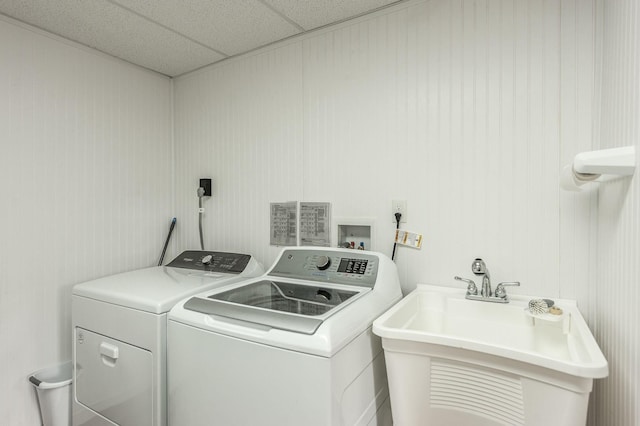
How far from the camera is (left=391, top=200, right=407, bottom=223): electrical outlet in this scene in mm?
1760

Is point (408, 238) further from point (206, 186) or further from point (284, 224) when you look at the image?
point (206, 186)

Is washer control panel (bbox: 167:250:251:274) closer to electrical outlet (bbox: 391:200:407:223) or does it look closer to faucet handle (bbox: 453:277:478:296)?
electrical outlet (bbox: 391:200:407:223)

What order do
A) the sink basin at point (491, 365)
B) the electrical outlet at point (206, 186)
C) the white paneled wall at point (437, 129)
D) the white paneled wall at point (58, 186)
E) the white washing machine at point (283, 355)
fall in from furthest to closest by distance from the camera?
the electrical outlet at point (206, 186) < the white paneled wall at point (58, 186) < the white paneled wall at point (437, 129) < the white washing machine at point (283, 355) < the sink basin at point (491, 365)

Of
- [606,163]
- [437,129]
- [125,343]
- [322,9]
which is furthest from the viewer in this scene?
[322,9]

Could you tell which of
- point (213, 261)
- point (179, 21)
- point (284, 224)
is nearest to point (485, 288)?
point (284, 224)

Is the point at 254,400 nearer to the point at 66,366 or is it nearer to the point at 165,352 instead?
the point at 165,352

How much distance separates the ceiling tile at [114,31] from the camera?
174cm

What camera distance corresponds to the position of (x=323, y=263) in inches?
69.0

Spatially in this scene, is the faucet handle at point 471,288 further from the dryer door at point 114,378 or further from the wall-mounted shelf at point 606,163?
the dryer door at point 114,378

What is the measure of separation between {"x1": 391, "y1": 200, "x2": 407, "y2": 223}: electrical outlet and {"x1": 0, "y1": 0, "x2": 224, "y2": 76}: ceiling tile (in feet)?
5.13

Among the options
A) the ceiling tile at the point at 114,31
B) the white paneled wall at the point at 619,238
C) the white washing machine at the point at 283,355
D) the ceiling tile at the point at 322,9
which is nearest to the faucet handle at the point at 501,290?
the white paneled wall at the point at 619,238

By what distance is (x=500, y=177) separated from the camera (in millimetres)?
1540

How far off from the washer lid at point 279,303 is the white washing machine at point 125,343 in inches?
8.2

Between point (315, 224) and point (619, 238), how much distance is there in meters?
1.36
